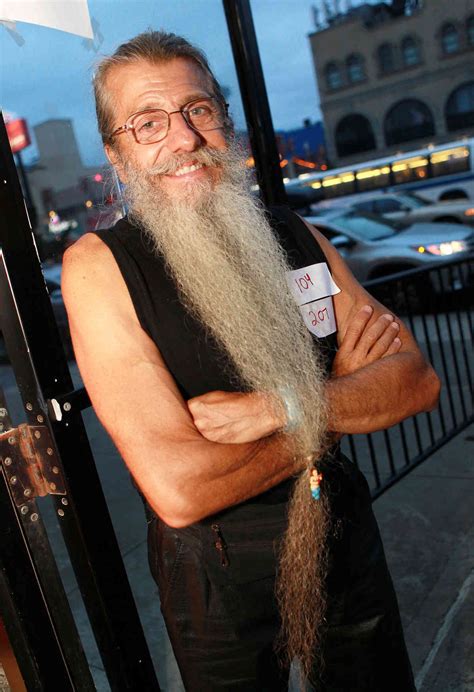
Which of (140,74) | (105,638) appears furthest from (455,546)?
(140,74)

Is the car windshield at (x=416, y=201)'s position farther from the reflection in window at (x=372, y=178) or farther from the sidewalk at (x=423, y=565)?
the sidewalk at (x=423, y=565)

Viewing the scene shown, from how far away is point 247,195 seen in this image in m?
1.83

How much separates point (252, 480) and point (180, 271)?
516 mm

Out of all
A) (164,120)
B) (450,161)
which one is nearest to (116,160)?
(164,120)

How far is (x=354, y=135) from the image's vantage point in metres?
52.2

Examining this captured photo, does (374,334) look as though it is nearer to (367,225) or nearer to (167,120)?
(167,120)

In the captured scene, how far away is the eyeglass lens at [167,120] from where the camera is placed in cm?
171

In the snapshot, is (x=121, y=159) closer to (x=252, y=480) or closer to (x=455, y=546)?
(x=252, y=480)

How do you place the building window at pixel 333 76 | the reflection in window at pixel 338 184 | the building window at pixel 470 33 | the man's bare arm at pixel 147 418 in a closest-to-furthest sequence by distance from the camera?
the man's bare arm at pixel 147 418 → the reflection in window at pixel 338 184 → the building window at pixel 470 33 → the building window at pixel 333 76

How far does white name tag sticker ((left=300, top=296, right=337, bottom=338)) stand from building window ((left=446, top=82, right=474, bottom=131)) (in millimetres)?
51150

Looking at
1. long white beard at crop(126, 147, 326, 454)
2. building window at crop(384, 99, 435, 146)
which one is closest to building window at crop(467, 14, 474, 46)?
building window at crop(384, 99, 435, 146)

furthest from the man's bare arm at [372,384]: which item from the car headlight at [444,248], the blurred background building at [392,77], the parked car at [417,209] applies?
A: the blurred background building at [392,77]

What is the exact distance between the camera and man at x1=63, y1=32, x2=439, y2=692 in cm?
152

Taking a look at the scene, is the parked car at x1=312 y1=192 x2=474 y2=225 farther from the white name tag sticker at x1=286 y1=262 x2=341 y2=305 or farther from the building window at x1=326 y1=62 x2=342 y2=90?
the building window at x1=326 y1=62 x2=342 y2=90
